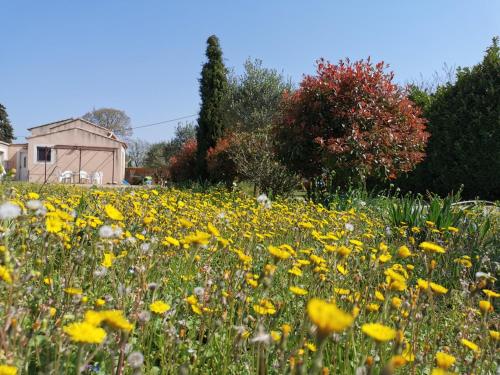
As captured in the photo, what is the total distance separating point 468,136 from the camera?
11211mm

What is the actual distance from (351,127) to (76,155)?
23.2 m

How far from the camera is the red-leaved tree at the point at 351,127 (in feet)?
26.5

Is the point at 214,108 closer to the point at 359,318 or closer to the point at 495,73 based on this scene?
the point at 495,73

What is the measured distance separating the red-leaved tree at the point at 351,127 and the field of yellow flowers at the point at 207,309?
13.4ft

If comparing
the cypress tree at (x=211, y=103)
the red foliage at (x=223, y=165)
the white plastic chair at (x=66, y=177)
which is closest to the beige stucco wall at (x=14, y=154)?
the white plastic chair at (x=66, y=177)

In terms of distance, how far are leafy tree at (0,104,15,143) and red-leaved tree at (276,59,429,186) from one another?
50427 mm

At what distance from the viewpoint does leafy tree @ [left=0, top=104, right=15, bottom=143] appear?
50312mm

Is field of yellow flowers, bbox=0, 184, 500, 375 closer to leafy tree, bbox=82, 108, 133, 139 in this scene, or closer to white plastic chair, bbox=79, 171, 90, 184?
white plastic chair, bbox=79, 171, 90, 184

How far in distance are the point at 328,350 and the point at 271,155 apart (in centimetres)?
923

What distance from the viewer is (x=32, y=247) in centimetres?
260

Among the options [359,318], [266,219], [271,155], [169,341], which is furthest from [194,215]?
[271,155]

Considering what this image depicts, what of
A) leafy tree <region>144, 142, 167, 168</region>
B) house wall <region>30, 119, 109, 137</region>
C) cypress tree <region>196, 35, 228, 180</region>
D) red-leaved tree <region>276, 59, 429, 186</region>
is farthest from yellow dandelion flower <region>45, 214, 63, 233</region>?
leafy tree <region>144, 142, 167, 168</region>

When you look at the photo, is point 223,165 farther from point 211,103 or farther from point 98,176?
point 98,176

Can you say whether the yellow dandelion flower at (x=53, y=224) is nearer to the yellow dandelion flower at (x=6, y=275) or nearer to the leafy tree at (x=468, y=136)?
the yellow dandelion flower at (x=6, y=275)
